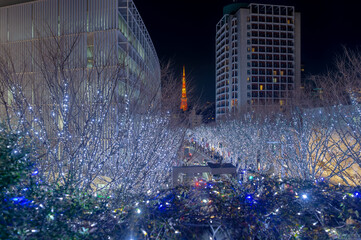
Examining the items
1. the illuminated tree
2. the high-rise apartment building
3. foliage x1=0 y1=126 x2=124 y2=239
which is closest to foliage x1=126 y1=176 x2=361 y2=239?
foliage x1=0 y1=126 x2=124 y2=239

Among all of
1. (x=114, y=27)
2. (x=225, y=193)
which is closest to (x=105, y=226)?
(x=225, y=193)

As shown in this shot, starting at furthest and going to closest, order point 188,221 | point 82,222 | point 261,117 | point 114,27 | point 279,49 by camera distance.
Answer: point 279,49, point 261,117, point 114,27, point 188,221, point 82,222

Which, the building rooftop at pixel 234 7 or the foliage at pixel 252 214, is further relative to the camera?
the building rooftop at pixel 234 7

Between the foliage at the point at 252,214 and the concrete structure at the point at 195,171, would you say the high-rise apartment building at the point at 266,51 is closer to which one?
the concrete structure at the point at 195,171

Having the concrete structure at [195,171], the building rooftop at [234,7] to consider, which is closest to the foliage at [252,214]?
the concrete structure at [195,171]

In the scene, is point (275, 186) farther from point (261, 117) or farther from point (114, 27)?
point (261, 117)

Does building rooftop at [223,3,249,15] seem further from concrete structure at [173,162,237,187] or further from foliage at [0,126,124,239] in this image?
foliage at [0,126,124,239]

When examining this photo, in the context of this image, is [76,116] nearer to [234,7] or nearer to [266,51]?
[266,51]

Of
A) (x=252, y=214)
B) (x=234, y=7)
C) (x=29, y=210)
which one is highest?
(x=234, y=7)

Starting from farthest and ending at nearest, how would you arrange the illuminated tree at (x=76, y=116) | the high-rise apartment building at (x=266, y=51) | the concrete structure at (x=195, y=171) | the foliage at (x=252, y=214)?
the high-rise apartment building at (x=266, y=51) → the concrete structure at (x=195, y=171) → the illuminated tree at (x=76, y=116) → the foliage at (x=252, y=214)

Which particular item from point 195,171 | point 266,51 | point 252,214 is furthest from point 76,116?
point 266,51

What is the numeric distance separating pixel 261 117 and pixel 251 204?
16361 mm

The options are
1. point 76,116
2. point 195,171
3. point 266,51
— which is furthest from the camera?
point 266,51

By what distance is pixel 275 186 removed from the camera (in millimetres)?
4492
